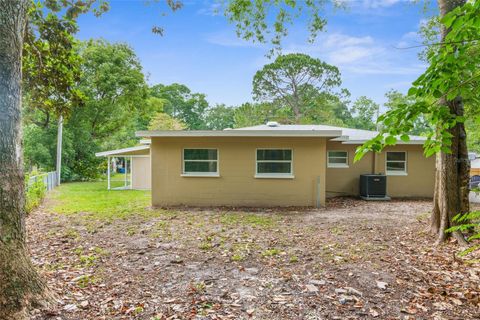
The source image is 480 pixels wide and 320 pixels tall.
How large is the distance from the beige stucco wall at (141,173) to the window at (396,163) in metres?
12.9

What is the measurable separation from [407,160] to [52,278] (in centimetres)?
1363

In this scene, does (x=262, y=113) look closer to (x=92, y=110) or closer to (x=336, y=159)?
(x=92, y=110)

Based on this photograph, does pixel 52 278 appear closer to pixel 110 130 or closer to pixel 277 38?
pixel 277 38

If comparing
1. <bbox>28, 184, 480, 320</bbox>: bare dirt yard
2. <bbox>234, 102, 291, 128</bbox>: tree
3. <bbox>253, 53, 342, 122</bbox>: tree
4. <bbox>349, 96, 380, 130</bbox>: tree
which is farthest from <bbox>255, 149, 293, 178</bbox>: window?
<bbox>349, 96, 380, 130</bbox>: tree

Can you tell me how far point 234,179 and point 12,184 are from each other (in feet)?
25.7

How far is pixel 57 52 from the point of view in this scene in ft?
20.2

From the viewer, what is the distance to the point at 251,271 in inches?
164

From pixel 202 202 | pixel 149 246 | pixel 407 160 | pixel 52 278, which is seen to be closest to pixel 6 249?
pixel 52 278

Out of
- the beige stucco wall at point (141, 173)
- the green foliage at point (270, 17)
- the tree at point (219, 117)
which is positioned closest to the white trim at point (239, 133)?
the green foliage at point (270, 17)

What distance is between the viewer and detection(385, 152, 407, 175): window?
1296cm

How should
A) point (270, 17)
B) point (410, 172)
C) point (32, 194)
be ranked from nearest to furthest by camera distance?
point (270, 17)
point (32, 194)
point (410, 172)

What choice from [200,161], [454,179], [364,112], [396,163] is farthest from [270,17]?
[364,112]

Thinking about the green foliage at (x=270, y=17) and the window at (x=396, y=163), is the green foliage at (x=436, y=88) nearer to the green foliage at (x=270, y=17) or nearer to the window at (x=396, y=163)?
the green foliage at (x=270, y=17)

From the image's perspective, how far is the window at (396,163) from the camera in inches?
510
